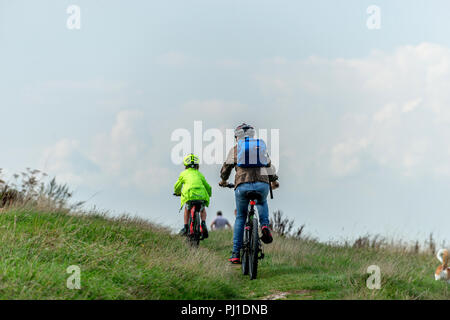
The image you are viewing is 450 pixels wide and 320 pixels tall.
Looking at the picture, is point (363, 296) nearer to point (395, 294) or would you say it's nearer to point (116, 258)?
point (395, 294)

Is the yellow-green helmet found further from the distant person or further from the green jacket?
the distant person

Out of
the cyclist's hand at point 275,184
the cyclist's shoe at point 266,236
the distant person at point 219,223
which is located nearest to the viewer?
the cyclist's shoe at point 266,236

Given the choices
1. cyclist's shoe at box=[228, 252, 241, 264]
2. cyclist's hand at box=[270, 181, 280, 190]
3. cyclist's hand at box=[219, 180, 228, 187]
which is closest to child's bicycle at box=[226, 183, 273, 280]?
cyclist's shoe at box=[228, 252, 241, 264]

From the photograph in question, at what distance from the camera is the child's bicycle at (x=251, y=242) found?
29.6ft

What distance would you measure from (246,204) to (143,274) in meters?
2.68

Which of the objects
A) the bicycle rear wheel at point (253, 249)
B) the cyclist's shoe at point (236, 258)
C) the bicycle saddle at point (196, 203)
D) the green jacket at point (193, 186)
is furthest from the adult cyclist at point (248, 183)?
the bicycle saddle at point (196, 203)

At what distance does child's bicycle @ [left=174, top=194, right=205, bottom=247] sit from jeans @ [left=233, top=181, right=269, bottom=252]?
7.75 feet

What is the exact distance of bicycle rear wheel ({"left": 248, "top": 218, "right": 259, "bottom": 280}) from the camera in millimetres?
9023

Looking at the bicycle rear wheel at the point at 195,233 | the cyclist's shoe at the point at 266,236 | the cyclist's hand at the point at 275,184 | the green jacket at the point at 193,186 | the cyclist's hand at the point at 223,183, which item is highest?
the green jacket at the point at 193,186

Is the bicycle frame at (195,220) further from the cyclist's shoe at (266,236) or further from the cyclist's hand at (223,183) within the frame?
the cyclist's shoe at (266,236)

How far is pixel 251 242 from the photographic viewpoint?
916 cm

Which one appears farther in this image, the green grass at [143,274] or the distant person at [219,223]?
the distant person at [219,223]
